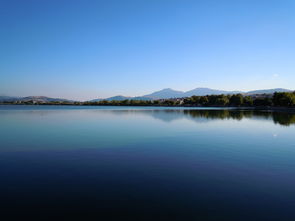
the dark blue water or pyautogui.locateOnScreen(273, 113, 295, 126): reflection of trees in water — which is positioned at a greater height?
the dark blue water

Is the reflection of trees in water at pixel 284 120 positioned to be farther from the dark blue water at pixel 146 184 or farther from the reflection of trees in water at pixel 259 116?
the dark blue water at pixel 146 184

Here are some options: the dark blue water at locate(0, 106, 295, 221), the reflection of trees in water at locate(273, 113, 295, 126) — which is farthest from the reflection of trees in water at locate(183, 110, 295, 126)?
the dark blue water at locate(0, 106, 295, 221)

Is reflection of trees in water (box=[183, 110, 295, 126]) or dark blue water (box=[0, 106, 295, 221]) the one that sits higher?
dark blue water (box=[0, 106, 295, 221])

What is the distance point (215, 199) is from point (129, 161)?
17.4 feet

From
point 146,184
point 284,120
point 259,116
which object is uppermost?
point 146,184

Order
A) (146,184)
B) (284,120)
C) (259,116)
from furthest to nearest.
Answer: (259,116)
(284,120)
(146,184)

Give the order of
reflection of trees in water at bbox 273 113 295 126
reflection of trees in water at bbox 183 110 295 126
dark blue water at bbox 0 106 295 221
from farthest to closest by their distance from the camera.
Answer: reflection of trees in water at bbox 183 110 295 126
reflection of trees in water at bbox 273 113 295 126
dark blue water at bbox 0 106 295 221

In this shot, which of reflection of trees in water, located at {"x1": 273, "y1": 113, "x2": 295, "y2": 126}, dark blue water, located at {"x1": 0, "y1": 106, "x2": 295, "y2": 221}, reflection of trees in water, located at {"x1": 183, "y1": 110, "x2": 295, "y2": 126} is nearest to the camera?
dark blue water, located at {"x1": 0, "y1": 106, "x2": 295, "y2": 221}

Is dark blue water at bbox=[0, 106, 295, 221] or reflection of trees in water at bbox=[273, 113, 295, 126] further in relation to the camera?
reflection of trees in water at bbox=[273, 113, 295, 126]

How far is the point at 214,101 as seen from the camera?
161m

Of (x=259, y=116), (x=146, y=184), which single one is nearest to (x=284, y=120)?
(x=259, y=116)

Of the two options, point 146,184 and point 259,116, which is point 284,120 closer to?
point 259,116

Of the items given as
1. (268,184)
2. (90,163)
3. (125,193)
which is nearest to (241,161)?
(268,184)

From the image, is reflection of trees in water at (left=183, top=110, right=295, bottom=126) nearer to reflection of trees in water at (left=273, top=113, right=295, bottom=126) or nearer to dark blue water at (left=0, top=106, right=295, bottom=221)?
reflection of trees in water at (left=273, top=113, right=295, bottom=126)
